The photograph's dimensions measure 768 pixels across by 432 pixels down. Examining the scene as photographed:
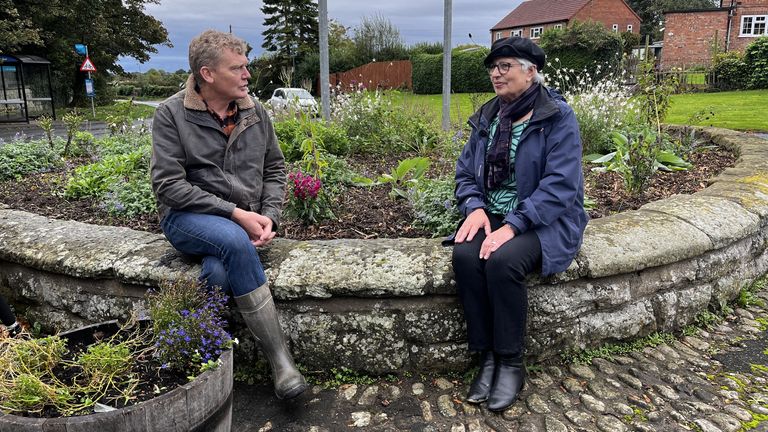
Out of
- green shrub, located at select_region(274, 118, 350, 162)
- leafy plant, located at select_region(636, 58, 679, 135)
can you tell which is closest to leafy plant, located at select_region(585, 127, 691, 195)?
leafy plant, located at select_region(636, 58, 679, 135)

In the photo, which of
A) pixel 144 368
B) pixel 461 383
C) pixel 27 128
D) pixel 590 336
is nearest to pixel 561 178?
pixel 590 336

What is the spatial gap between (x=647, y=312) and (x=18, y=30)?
2138 cm

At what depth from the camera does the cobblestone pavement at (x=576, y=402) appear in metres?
2.37

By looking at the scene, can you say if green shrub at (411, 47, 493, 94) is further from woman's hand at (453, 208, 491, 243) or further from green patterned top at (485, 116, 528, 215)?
woman's hand at (453, 208, 491, 243)

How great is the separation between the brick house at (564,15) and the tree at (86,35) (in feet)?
86.5

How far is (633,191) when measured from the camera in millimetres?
4211

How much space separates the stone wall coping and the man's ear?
2.89 feet

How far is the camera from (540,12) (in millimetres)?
45312

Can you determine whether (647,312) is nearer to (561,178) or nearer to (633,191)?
(561,178)

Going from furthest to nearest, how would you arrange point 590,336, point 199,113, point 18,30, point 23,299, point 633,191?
point 18,30, point 633,191, point 23,299, point 590,336, point 199,113

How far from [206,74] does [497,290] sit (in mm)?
1680

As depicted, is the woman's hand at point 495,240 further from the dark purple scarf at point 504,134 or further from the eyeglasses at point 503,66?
the eyeglasses at point 503,66

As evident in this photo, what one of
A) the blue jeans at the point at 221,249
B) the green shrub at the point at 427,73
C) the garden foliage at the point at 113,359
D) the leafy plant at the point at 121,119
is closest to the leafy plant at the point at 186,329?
the garden foliage at the point at 113,359

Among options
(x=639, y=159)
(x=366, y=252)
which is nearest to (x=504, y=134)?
(x=366, y=252)
